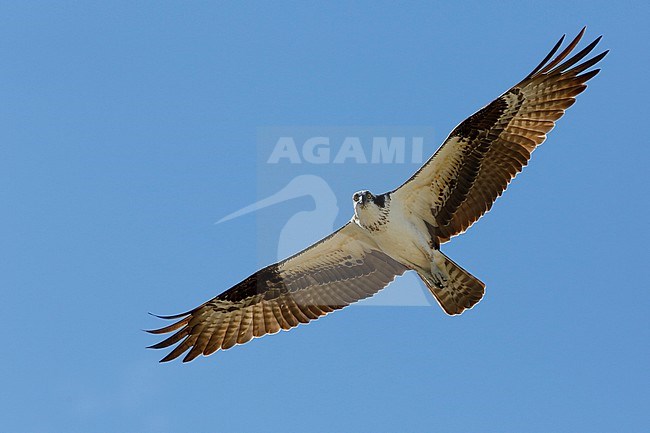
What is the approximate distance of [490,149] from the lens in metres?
14.4

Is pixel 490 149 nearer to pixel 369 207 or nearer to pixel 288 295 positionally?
pixel 369 207

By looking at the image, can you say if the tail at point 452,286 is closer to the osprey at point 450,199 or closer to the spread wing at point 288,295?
the osprey at point 450,199

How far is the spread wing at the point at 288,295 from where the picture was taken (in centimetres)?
1488

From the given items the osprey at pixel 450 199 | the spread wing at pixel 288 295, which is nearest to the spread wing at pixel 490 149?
the osprey at pixel 450 199

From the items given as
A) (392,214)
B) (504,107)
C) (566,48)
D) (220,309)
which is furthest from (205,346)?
(566,48)

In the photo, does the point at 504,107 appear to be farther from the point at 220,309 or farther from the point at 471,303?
the point at 220,309

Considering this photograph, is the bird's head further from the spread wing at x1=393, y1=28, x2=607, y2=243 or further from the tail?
the tail

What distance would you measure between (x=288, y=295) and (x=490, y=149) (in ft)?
12.0

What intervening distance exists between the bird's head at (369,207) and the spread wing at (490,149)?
35cm

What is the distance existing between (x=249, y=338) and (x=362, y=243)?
223 centimetres

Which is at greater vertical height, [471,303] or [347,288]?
[347,288]

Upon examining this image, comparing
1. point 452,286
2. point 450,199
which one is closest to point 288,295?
point 452,286

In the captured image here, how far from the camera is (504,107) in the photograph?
47.5ft

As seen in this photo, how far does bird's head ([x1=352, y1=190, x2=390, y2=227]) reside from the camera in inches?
545
